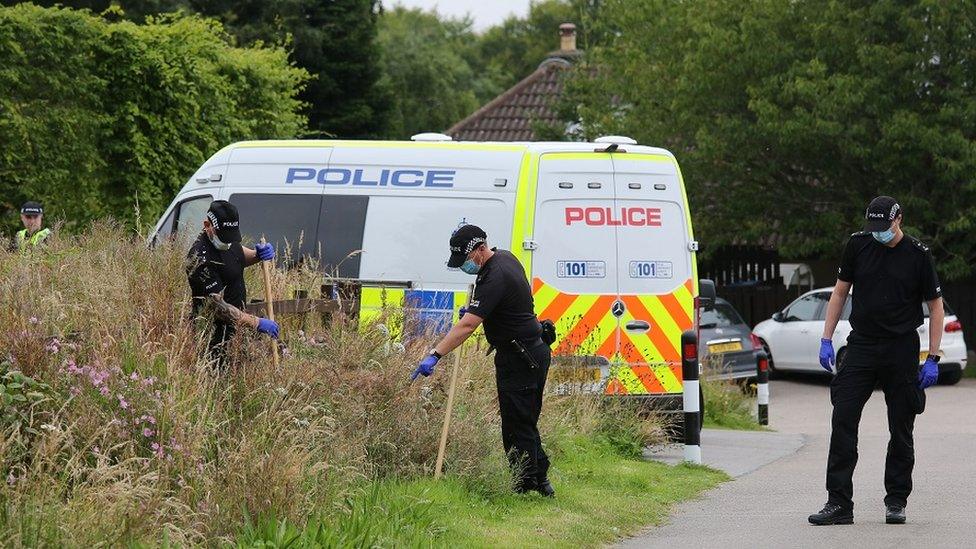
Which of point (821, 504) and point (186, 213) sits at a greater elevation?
point (186, 213)

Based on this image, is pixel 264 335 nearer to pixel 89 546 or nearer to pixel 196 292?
pixel 196 292

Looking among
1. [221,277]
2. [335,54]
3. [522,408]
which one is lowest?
[522,408]

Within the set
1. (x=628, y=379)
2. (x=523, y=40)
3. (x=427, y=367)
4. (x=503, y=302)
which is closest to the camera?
(x=427, y=367)

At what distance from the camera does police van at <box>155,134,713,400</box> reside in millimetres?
13766

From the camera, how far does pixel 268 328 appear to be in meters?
9.36

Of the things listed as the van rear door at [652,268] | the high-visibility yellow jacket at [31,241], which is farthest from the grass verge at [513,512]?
the high-visibility yellow jacket at [31,241]

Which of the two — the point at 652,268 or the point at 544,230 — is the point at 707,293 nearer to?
the point at 652,268

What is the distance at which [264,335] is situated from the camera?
30.8 ft

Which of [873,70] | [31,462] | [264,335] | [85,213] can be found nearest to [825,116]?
[873,70]

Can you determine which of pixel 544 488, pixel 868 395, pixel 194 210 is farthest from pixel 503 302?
pixel 194 210

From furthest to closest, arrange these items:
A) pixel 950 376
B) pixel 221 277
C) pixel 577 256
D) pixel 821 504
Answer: pixel 950 376 < pixel 577 256 < pixel 821 504 < pixel 221 277

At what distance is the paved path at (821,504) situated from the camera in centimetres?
920

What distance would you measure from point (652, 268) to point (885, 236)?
→ 439 centimetres

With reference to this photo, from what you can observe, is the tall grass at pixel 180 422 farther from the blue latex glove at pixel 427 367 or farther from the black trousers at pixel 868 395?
the black trousers at pixel 868 395
